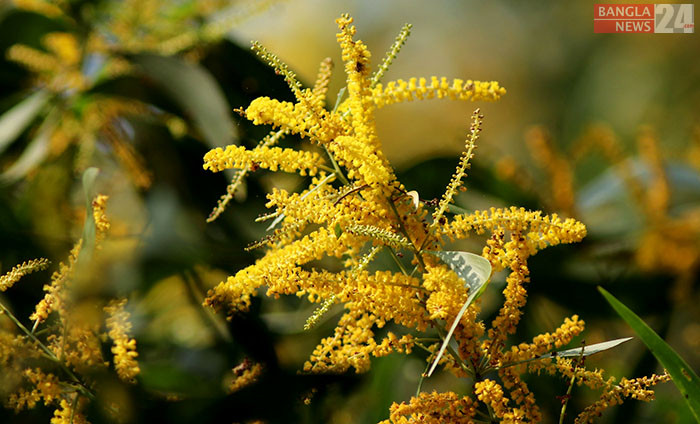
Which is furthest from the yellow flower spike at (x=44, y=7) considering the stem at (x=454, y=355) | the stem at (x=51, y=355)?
the stem at (x=454, y=355)

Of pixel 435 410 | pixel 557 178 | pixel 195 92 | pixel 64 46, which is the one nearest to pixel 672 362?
pixel 435 410

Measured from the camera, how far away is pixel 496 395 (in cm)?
40

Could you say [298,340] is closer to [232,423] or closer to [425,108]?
[232,423]

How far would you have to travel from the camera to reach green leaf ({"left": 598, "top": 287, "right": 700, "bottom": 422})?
1.28ft

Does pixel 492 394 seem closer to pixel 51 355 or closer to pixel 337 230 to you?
pixel 337 230

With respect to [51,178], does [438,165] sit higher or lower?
lower

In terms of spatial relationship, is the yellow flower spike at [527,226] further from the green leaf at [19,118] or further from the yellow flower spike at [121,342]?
the green leaf at [19,118]

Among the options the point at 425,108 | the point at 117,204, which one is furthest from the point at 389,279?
the point at 425,108

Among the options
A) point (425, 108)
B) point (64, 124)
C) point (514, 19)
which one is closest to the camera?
point (64, 124)

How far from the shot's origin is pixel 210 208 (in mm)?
892

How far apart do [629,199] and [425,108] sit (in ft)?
4.01

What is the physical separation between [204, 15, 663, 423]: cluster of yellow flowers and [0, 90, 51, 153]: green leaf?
2.36ft

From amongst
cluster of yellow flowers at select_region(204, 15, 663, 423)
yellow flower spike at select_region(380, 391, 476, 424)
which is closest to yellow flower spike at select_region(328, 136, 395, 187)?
cluster of yellow flowers at select_region(204, 15, 663, 423)
